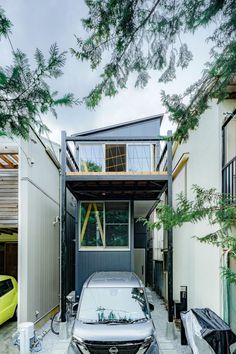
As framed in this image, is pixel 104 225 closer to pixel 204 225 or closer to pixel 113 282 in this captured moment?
pixel 113 282

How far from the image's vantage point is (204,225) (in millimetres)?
7406

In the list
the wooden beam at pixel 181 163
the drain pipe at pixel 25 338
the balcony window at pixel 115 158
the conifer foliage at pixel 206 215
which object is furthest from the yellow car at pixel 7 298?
the conifer foliage at pixel 206 215

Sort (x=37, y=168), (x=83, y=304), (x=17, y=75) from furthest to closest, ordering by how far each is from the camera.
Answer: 1. (x=37, y=168)
2. (x=83, y=304)
3. (x=17, y=75)

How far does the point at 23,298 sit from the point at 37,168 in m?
3.32

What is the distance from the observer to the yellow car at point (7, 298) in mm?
9385

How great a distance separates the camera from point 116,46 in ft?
12.6

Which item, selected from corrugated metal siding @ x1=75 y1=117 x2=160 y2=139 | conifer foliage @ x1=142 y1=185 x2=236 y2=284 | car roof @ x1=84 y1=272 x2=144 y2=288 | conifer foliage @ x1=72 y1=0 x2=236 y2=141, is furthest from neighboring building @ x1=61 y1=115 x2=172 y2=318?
conifer foliage @ x1=72 y1=0 x2=236 y2=141

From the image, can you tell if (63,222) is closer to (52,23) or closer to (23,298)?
(23,298)

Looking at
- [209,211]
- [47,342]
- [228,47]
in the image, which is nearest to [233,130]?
[209,211]

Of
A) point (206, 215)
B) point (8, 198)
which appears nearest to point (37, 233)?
point (8, 198)

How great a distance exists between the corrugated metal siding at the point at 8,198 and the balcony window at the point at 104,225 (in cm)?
316

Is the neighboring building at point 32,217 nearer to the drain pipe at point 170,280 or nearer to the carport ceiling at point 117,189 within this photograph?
the carport ceiling at point 117,189

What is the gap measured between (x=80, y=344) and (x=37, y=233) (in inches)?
157

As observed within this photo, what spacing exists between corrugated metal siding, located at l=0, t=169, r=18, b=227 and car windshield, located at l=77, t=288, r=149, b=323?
9.12 ft
